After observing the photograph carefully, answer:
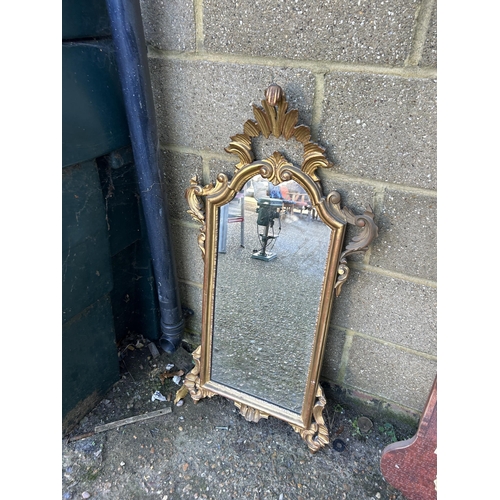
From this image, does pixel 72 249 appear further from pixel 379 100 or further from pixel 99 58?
pixel 379 100

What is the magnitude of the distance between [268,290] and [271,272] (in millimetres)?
Result: 72

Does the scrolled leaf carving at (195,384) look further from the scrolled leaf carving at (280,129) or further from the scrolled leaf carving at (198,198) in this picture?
the scrolled leaf carving at (280,129)

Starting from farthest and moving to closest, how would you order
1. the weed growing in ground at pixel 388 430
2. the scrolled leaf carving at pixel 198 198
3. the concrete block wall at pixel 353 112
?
the weed growing in ground at pixel 388 430 → the scrolled leaf carving at pixel 198 198 → the concrete block wall at pixel 353 112

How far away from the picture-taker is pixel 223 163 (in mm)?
1176

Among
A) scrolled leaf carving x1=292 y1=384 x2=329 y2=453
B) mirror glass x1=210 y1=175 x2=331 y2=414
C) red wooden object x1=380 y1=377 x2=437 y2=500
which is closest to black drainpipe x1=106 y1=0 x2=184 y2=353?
mirror glass x1=210 y1=175 x2=331 y2=414

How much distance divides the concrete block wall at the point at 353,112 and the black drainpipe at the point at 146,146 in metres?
0.08

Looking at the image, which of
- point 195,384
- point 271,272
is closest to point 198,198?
point 271,272

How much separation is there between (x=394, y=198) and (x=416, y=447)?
0.74 meters

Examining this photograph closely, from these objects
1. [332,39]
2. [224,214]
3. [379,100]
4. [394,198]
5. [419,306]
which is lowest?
[419,306]

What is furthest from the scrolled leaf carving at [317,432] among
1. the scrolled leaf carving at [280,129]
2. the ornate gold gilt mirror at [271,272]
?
the scrolled leaf carving at [280,129]

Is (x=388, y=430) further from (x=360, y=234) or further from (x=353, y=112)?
(x=353, y=112)

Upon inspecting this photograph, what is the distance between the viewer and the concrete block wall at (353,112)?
0.87 metres

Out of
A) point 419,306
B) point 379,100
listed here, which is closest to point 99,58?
point 379,100

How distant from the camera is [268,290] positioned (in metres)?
1.19
